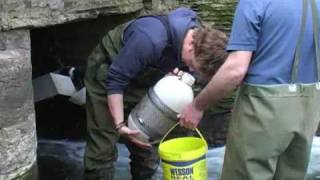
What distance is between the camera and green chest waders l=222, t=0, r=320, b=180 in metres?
2.84

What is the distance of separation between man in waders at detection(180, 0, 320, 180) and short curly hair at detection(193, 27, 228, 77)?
0.29 metres

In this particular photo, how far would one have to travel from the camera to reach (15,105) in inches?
154

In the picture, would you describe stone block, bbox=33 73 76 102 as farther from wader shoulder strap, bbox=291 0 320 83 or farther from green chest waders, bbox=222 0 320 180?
wader shoulder strap, bbox=291 0 320 83

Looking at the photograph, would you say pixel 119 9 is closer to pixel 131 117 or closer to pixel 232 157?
pixel 131 117

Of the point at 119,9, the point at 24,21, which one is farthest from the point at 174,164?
the point at 119,9

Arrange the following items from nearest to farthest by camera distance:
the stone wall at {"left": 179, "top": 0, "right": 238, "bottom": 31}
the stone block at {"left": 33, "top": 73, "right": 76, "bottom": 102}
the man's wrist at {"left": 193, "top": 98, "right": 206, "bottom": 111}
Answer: the man's wrist at {"left": 193, "top": 98, "right": 206, "bottom": 111} < the stone block at {"left": 33, "top": 73, "right": 76, "bottom": 102} < the stone wall at {"left": 179, "top": 0, "right": 238, "bottom": 31}

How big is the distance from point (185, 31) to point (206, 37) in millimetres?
331

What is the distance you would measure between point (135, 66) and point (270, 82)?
1025mm

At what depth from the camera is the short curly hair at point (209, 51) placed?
125 inches

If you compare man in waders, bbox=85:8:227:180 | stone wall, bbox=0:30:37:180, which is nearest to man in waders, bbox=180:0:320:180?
man in waders, bbox=85:8:227:180

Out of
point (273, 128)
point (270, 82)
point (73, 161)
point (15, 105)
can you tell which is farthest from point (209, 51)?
point (73, 161)

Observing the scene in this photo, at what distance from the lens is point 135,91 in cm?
426

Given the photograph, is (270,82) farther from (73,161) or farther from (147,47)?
(73,161)

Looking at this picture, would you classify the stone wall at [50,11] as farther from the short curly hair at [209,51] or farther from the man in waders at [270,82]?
the man in waders at [270,82]
